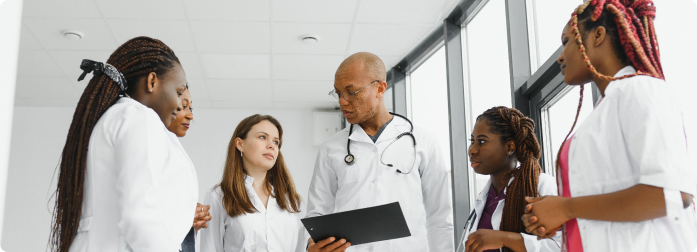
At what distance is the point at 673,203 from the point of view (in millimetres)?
1081

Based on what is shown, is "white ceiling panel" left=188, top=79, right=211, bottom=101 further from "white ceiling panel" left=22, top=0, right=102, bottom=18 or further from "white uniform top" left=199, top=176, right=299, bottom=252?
"white uniform top" left=199, top=176, right=299, bottom=252

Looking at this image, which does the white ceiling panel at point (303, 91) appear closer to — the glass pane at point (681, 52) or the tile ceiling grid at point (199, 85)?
the tile ceiling grid at point (199, 85)

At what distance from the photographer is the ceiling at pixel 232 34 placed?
12.7 feet

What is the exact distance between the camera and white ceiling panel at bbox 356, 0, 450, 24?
3.85m

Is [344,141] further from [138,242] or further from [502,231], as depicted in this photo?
[138,242]

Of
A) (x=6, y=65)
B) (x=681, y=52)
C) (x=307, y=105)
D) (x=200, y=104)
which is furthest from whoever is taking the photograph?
(x=307, y=105)

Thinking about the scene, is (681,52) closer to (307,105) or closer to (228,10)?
(228,10)

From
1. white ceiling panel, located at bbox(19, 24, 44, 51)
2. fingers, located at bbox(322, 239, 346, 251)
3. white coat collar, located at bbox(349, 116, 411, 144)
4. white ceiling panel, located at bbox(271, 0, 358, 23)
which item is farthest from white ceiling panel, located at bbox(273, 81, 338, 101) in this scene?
fingers, located at bbox(322, 239, 346, 251)

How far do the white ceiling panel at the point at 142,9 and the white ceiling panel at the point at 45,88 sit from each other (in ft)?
5.69

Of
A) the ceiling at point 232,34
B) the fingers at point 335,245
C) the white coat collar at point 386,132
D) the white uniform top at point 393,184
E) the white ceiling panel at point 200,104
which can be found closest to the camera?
the fingers at point 335,245

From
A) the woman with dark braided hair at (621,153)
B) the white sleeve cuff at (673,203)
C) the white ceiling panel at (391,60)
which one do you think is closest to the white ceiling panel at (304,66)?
the white ceiling panel at (391,60)

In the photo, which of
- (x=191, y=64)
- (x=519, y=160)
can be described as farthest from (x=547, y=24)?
(x=191, y=64)

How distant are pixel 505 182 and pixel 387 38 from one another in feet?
8.54

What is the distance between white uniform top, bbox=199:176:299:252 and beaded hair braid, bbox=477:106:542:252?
1.30 m
